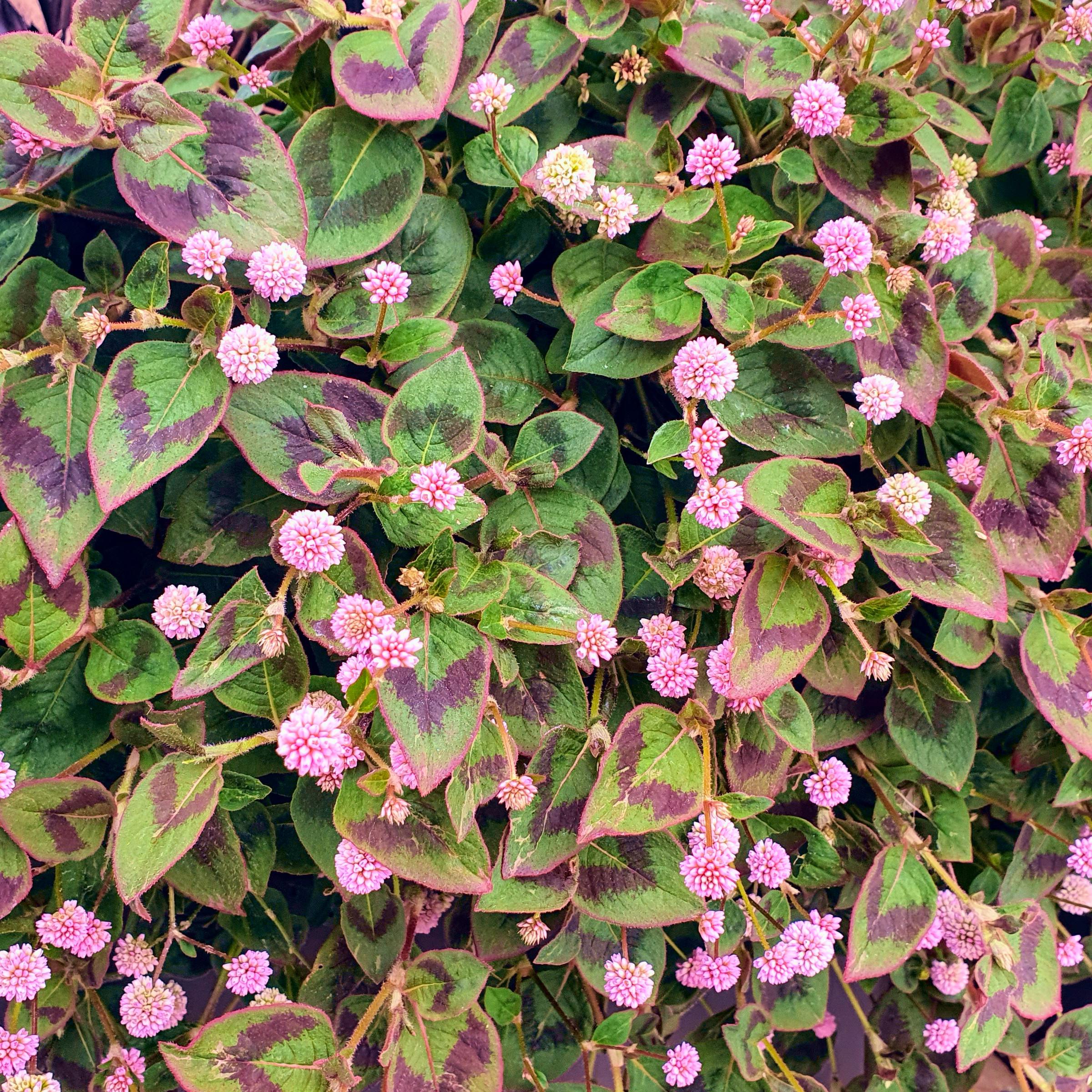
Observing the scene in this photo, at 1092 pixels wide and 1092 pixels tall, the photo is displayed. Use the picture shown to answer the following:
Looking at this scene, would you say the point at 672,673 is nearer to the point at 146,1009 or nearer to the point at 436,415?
the point at 436,415

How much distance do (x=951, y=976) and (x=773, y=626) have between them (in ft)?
1.59

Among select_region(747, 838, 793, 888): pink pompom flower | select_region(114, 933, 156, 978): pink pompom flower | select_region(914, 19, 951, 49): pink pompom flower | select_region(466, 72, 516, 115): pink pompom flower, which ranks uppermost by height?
select_region(914, 19, 951, 49): pink pompom flower

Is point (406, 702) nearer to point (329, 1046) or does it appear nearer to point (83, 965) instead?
point (329, 1046)

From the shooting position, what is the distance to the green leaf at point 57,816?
26.3 inches

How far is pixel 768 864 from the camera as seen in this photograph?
0.74 m

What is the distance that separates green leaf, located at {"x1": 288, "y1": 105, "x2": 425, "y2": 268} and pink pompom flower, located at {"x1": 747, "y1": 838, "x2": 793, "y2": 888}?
1.94ft

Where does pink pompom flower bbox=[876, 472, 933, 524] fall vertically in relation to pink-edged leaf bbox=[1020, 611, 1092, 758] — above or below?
above

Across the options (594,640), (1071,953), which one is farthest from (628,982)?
(1071,953)

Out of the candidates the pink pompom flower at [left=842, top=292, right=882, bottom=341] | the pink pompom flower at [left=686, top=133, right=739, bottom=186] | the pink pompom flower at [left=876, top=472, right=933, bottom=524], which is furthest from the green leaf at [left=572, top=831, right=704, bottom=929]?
the pink pompom flower at [left=686, top=133, right=739, bottom=186]

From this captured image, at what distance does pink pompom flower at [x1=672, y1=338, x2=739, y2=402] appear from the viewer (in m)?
0.67

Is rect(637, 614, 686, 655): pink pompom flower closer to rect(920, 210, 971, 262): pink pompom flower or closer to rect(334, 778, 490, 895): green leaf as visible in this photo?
rect(334, 778, 490, 895): green leaf

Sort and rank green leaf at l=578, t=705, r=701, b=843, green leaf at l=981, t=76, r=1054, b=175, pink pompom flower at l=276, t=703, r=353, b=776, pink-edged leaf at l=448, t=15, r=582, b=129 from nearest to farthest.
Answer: pink pompom flower at l=276, t=703, r=353, b=776
green leaf at l=578, t=705, r=701, b=843
pink-edged leaf at l=448, t=15, r=582, b=129
green leaf at l=981, t=76, r=1054, b=175

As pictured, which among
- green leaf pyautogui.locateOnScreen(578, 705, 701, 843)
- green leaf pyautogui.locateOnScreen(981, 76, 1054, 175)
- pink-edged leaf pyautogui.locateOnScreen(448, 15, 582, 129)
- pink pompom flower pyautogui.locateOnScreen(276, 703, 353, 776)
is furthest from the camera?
green leaf pyautogui.locateOnScreen(981, 76, 1054, 175)

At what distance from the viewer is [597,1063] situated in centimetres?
101
